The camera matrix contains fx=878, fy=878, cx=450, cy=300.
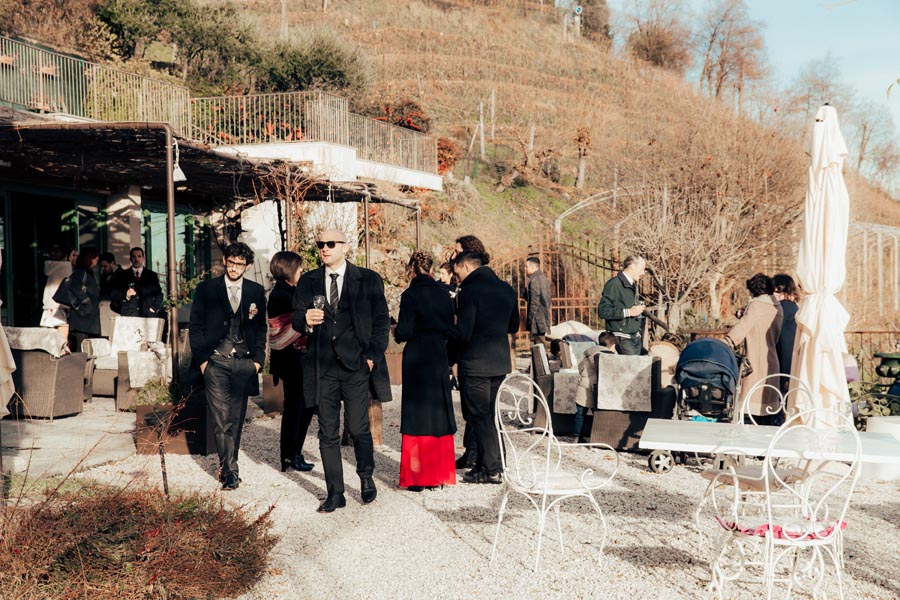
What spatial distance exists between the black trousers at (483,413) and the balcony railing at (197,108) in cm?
990

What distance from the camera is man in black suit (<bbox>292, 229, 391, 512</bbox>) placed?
5500mm

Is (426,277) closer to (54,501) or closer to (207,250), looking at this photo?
(54,501)

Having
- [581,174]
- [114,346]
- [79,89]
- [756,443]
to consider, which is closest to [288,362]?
[756,443]

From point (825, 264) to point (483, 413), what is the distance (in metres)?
2.79

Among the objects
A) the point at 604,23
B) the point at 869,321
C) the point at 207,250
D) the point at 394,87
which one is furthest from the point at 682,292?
the point at 604,23

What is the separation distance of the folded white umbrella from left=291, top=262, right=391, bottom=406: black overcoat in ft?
10.3

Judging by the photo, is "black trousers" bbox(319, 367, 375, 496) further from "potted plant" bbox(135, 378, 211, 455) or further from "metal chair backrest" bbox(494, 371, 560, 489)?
"potted plant" bbox(135, 378, 211, 455)

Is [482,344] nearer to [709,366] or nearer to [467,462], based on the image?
[467,462]

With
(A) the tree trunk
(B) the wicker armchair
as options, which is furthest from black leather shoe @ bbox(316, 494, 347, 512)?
(A) the tree trunk

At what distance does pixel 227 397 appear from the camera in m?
5.98

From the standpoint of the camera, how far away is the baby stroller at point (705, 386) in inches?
274

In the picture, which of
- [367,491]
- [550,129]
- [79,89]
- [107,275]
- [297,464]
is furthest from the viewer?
[550,129]

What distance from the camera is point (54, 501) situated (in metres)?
4.02

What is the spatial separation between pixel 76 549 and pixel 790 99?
2090 cm
